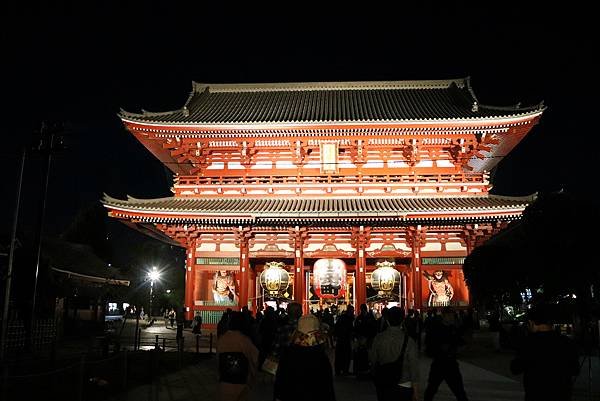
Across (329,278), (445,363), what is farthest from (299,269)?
(445,363)

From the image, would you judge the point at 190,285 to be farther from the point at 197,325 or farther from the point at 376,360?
the point at 376,360

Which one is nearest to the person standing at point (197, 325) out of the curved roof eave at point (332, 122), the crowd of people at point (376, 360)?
the curved roof eave at point (332, 122)

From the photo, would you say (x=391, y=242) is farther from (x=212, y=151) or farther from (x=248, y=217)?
(x=212, y=151)

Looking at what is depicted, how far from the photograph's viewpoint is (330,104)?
2975 cm

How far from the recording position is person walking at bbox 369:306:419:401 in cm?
684

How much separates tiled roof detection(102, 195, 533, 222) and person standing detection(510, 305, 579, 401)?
52.8ft

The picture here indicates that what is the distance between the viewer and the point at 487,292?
1922 centimetres

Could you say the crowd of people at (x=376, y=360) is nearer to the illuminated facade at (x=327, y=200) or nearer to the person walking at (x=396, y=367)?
the person walking at (x=396, y=367)

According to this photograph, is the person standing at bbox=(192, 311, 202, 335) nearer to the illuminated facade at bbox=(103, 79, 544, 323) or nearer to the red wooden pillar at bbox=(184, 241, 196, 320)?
the red wooden pillar at bbox=(184, 241, 196, 320)

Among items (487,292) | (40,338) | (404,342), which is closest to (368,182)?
(487,292)

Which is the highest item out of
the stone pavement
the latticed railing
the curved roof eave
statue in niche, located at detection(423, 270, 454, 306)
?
the curved roof eave

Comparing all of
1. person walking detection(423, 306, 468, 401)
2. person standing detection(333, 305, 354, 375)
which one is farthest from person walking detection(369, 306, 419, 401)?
person standing detection(333, 305, 354, 375)

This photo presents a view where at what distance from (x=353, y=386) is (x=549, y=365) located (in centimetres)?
706

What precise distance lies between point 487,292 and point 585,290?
721cm
